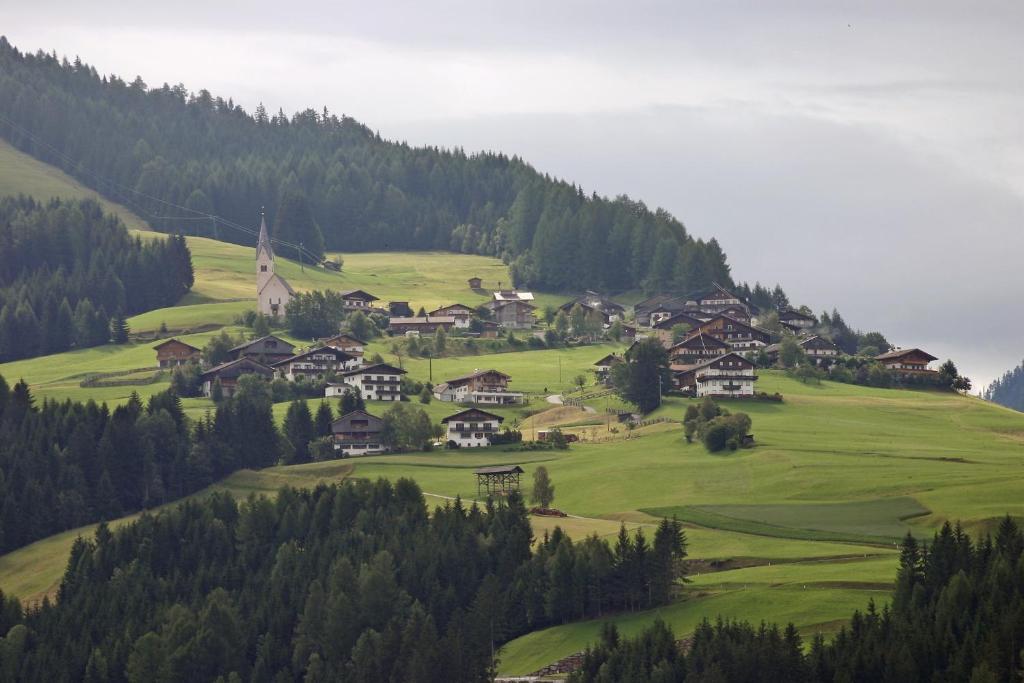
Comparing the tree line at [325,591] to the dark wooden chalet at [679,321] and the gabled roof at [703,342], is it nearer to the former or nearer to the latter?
the gabled roof at [703,342]

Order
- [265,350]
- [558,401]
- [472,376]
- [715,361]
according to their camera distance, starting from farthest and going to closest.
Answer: [265,350], [472,376], [558,401], [715,361]

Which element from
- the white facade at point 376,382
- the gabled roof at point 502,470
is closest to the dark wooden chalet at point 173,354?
the white facade at point 376,382

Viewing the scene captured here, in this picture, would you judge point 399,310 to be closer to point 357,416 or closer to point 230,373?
point 230,373

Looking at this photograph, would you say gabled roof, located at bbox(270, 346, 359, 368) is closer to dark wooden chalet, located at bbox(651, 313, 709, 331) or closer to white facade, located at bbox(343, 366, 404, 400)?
white facade, located at bbox(343, 366, 404, 400)

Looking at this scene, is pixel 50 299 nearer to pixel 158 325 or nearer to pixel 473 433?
pixel 158 325

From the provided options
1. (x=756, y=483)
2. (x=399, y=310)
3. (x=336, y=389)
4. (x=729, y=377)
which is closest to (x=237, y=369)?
(x=336, y=389)

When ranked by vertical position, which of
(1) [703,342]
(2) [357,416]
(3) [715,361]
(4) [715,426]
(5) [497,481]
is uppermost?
(1) [703,342]
